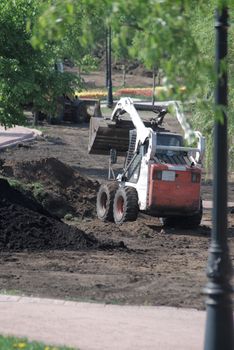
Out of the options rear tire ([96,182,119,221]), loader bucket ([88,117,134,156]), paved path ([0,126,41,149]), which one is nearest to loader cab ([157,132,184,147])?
rear tire ([96,182,119,221])

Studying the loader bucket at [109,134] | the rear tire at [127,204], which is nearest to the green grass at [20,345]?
the rear tire at [127,204]

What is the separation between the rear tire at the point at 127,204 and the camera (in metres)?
20.7

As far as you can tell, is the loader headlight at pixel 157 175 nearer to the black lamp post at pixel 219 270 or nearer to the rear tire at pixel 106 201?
the rear tire at pixel 106 201

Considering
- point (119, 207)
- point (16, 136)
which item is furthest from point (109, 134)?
point (16, 136)

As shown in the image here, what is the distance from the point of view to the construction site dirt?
12.3 metres

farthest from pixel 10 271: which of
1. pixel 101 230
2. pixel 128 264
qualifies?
pixel 101 230

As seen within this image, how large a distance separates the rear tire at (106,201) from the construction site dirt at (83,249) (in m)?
0.37

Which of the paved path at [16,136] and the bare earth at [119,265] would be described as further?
the paved path at [16,136]

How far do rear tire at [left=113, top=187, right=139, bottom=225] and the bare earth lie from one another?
0.21m

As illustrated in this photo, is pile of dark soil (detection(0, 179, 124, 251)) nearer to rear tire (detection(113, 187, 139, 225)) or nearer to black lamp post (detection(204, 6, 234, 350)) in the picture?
rear tire (detection(113, 187, 139, 225))

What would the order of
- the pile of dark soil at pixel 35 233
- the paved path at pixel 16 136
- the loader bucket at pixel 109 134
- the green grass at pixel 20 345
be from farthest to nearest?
1. the paved path at pixel 16 136
2. the loader bucket at pixel 109 134
3. the pile of dark soil at pixel 35 233
4. the green grass at pixel 20 345

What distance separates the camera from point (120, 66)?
307 feet

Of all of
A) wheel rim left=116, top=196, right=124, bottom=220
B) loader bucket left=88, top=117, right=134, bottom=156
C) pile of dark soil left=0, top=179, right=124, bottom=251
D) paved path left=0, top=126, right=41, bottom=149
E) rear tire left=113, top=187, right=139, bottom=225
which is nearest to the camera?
pile of dark soil left=0, top=179, right=124, bottom=251

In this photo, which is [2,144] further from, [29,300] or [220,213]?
[220,213]
